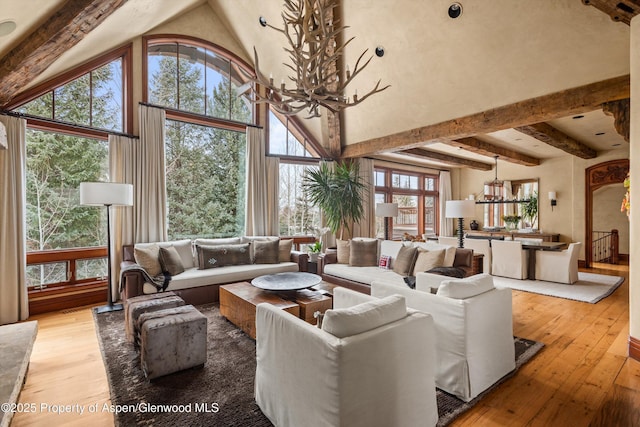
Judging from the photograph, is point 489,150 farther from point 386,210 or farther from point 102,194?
point 102,194

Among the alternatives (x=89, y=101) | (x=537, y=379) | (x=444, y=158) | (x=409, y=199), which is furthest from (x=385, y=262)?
(x=409, y=199)

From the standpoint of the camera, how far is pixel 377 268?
464 cm

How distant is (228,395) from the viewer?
2.18 m

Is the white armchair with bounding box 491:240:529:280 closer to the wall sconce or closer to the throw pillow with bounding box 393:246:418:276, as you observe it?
the throw pillow with bounding box 393:246:418:276

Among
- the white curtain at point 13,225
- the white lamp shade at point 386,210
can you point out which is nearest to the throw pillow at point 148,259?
the white curtain at point 13,225

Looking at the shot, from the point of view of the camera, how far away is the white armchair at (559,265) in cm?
543

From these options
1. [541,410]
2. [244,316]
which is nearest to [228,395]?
[244,316]

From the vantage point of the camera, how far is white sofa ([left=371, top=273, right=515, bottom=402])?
6.89ft

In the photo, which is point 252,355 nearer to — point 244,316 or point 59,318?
point 244,316

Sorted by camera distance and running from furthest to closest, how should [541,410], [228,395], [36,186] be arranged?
[36,186] → [228,395] → [541,410]

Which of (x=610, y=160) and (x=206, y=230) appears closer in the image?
(x=206, y=230)

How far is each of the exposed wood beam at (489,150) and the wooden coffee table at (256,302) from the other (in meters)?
4.00

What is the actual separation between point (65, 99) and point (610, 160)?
1092cm

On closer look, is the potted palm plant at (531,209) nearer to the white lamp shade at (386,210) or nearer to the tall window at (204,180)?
the white lamp shade at (386,210)
